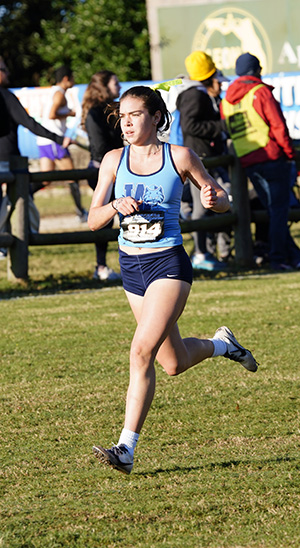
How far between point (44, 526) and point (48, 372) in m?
A: 2.82

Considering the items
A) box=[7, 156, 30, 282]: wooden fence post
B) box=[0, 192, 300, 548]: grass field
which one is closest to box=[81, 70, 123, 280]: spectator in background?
box=[7, 156, 30, 282]: wooden fence post

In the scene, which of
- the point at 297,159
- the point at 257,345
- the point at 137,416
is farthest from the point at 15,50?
the point at 137,416

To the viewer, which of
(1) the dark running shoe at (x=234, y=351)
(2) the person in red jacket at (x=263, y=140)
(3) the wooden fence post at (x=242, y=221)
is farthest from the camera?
(3) the wooden fence post at (x=242, y=221)

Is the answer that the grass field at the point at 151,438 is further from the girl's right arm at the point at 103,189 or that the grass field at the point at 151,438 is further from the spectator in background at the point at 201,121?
the spectator in background at the point at 201,121

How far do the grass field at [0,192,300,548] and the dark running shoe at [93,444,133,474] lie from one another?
9cm

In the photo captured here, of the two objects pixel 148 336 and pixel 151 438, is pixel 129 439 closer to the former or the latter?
pixel 148 336

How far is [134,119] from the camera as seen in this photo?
4.68 m

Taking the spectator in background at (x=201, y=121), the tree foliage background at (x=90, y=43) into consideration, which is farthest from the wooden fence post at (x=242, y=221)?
the tree foliage background at (x=90, y=43)

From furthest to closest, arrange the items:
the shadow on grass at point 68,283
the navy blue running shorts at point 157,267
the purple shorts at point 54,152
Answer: the purple shorts at point 54,152 < the shadow on grass at point 68,283 < the navy blue running shorts at point 157,267

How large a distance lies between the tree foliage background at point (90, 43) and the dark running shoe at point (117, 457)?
101 feet

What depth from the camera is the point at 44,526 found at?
3.86 m

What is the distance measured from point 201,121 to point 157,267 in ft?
21.2

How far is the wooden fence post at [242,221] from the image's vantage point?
11.3 metres

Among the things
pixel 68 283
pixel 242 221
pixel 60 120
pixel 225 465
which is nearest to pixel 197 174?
pixel 225 465
